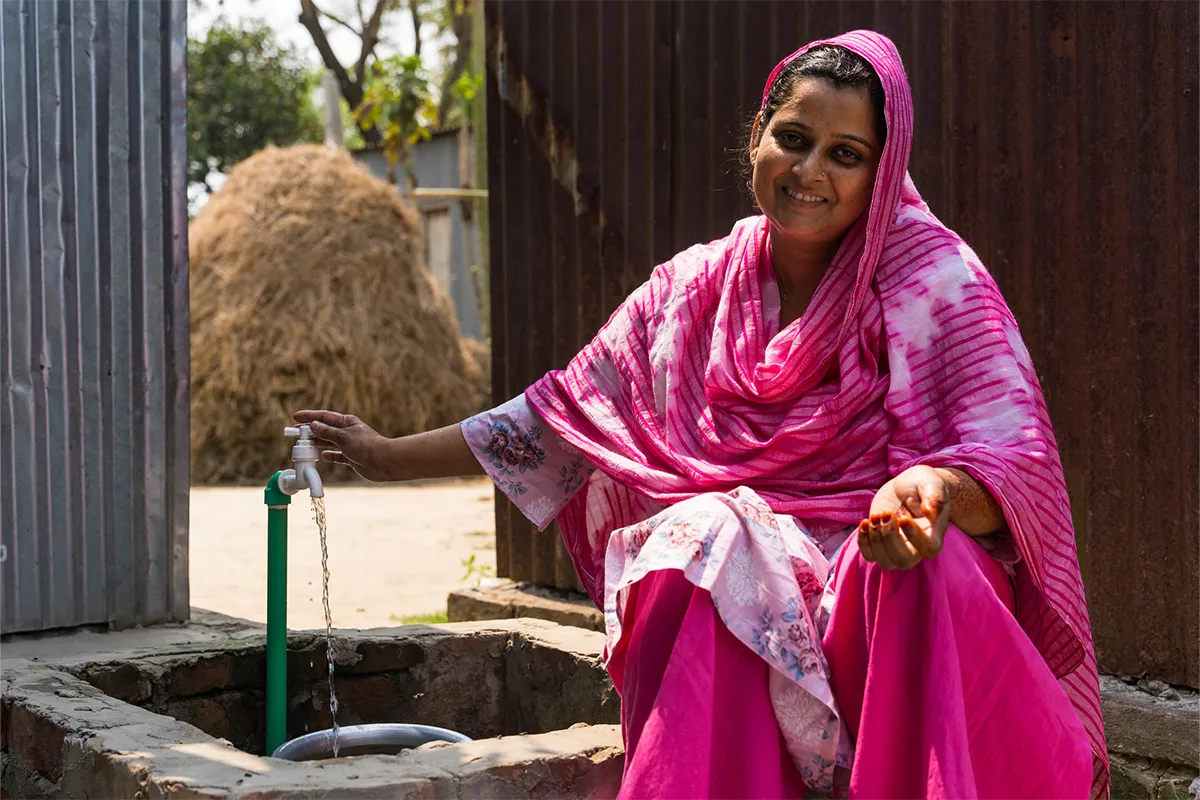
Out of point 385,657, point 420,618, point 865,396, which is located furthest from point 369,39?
point 865,396

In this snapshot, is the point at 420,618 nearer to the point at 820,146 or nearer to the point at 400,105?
the point at 820,146

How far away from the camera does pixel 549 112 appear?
487 cm

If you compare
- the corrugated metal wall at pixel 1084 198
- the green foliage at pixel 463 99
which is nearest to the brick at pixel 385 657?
the corrugated metal wall at pixel 1084 198

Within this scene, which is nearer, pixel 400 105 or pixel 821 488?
pixel 821 488

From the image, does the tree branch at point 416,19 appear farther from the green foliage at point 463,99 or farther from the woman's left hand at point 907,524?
the woman's left hand at point 907,524

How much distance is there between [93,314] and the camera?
383 cm

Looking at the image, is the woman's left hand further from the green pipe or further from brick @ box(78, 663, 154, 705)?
brick @ box(78, 663, 154, 705)

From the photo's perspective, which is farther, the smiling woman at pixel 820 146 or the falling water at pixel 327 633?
the falling water at pixel 327 633

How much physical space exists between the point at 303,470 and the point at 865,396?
1145mm

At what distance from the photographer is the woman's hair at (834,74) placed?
8.19 ft

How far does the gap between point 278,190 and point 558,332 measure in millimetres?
7559

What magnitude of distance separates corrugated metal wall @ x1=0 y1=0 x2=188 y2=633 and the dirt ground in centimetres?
69

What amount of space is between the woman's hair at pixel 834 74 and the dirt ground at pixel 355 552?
2565 mm

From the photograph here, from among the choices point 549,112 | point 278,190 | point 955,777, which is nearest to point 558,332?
point 549,112
